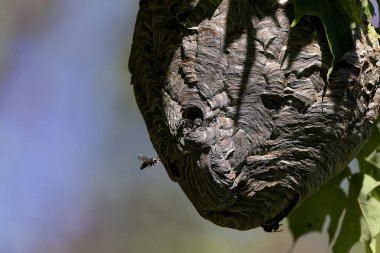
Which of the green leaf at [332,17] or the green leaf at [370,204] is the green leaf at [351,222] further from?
the green leaf at [332,17]

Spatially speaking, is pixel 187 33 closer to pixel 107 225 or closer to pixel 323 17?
pixel 323 17

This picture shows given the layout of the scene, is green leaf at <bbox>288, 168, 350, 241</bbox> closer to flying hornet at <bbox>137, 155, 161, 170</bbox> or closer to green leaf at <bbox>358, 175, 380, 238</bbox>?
green leaf at <bbox>358, 175, 380, 238</bbox>

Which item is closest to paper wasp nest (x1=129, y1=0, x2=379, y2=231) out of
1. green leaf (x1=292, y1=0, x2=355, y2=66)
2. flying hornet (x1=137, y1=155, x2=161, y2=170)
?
green leaf (x1=292, y1=0, x2=355, y2=66)

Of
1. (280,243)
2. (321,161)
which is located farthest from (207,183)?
(280,243)

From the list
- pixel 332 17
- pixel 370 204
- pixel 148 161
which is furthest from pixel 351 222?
pixel 332 17

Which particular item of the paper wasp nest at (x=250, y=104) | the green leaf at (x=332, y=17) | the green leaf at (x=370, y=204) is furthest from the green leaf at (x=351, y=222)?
the green leaf at (x=332, y=17)

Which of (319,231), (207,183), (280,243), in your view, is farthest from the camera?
(280,243)

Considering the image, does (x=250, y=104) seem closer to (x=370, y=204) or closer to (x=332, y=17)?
(x=332, y=17)
